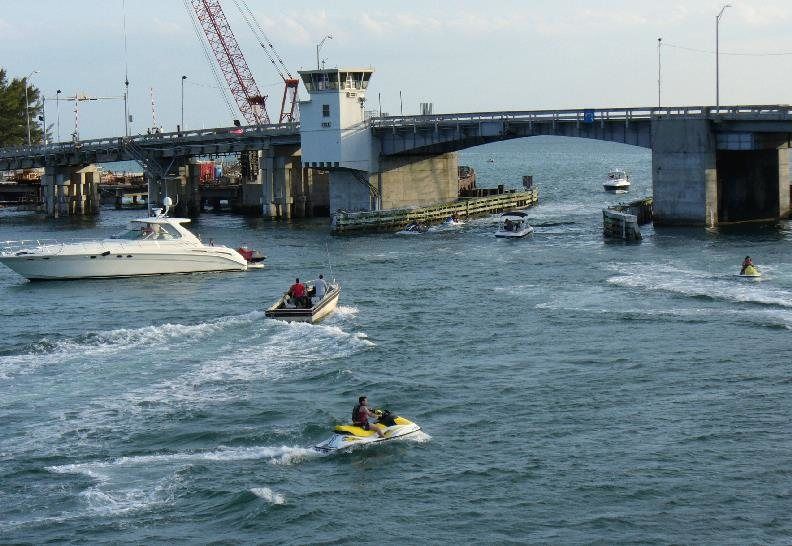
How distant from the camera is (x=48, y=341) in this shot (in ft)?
184

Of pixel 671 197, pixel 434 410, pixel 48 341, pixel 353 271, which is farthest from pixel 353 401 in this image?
pixel 671 197

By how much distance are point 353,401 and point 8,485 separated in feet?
42.3

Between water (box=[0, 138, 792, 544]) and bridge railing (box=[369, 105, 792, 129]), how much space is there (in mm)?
19777

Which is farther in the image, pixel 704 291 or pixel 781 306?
pixel 704 291

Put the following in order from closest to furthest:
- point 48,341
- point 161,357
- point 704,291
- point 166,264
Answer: point 161,357 < point 48,341 < point 704,291 < point 166,264

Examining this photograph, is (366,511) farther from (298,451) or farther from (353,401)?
(353,401)

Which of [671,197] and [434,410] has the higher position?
[671,197]

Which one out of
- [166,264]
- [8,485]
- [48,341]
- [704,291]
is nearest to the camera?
[8,485]

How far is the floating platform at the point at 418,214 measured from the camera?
4227 inches

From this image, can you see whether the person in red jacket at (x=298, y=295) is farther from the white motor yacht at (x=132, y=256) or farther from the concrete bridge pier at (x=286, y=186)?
the concrete bridge pier at (x=286, y=186)

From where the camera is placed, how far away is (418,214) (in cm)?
11306

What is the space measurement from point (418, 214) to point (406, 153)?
313 inches

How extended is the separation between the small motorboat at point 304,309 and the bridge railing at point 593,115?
43.8 meters

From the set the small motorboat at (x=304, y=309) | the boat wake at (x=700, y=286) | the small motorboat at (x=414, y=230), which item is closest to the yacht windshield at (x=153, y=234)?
the small motorboat at (x=304, y=309)
